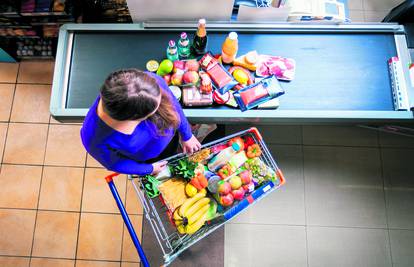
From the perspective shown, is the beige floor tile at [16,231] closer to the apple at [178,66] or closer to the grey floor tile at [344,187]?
the apple at [178,66]

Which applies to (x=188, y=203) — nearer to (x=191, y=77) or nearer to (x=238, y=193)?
(x=238, y=193)

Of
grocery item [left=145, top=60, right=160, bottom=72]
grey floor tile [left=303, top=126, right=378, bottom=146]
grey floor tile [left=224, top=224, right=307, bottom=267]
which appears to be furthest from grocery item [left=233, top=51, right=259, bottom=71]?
grey floor tile [left=224, top=224, right=307, bottom=267]

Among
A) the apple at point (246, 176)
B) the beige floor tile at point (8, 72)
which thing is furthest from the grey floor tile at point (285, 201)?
the beige floor tile at point (8, 72)

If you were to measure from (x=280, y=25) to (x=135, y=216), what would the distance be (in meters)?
1.92

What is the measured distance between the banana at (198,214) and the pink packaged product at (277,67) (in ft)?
2.93

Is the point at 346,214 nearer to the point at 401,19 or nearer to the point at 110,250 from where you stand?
the point at 401,19

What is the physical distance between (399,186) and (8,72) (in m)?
3.78

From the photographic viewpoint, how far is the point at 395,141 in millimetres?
2908

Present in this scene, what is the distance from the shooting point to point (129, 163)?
1700 mm

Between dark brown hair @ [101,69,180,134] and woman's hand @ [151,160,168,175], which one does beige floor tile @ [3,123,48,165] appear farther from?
dark brown hair @ [101,69,180,134]

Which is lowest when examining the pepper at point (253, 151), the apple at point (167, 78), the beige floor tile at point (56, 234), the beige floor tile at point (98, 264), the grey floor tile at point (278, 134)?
the beige floor tile at point (98, 264)

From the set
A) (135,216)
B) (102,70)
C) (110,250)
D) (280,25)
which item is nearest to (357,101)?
(280,25)

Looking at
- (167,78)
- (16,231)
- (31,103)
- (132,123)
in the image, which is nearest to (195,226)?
(132,123)

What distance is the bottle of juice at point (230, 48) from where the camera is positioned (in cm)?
182
